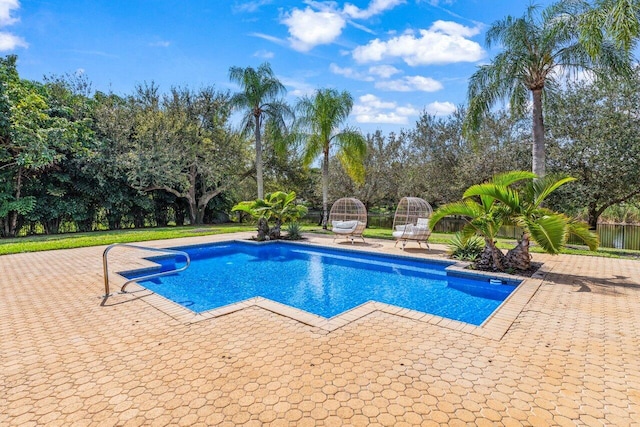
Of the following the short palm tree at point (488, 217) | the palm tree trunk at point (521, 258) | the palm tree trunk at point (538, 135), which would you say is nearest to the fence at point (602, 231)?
the palm tree trunk at point (538, 135)

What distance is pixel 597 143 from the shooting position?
12.8 meters

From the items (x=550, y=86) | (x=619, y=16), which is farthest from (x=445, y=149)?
(x=619, y=16)

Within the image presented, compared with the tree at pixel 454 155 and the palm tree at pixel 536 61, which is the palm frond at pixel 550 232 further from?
the tree at pixel 454 155

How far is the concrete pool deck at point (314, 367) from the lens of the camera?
2.41 metres

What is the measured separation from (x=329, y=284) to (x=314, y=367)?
4096 mm

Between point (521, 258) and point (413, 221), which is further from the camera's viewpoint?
point (413, 221)

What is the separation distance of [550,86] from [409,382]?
1054 centimetres

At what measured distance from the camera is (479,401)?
254 centimetres

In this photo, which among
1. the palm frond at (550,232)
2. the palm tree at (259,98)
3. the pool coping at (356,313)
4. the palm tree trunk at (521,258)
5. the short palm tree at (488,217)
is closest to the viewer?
the pool coping at (356,313)

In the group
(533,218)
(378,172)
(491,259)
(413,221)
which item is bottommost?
(491,259)

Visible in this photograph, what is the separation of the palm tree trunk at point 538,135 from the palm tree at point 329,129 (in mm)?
7456

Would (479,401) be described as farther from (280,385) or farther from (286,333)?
(286,333)

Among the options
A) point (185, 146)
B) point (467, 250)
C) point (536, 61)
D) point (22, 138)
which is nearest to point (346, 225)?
point (467, 250)

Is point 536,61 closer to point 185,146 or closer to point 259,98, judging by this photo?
point 259,98
